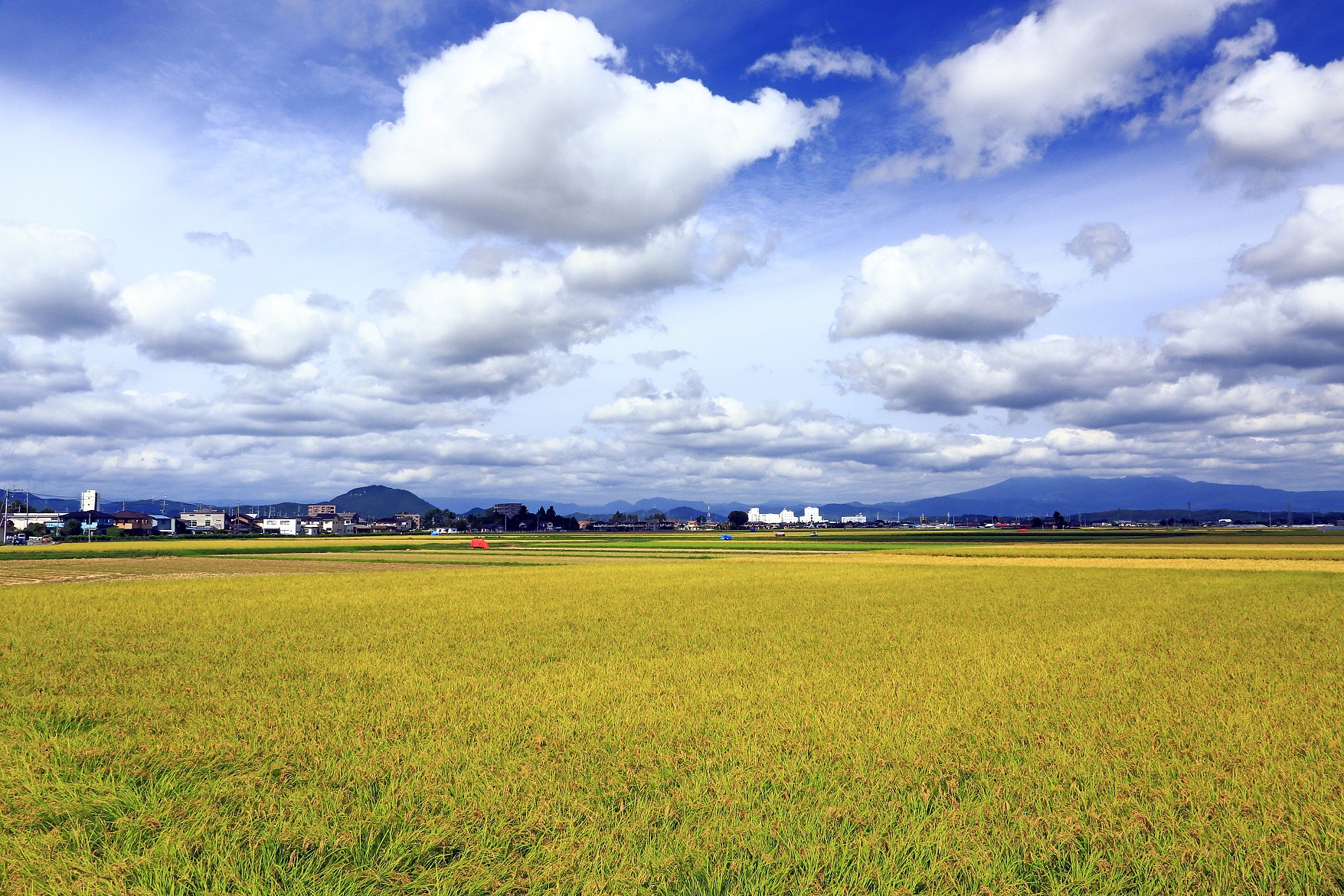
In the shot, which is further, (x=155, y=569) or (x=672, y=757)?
(x=155, y=569)

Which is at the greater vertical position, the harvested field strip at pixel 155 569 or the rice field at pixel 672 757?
the rice field at pixel 672 757

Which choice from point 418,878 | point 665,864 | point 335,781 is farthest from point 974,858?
point 335,781

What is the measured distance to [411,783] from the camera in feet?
26.2

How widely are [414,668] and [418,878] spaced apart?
31.5 ft

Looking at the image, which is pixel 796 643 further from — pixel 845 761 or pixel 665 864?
pixel 665 864

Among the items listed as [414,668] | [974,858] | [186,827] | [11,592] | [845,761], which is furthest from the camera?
[11,592]

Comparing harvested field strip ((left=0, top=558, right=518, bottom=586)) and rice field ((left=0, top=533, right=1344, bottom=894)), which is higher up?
rice field ((left=0, top=533, right=1344, bottom=894))

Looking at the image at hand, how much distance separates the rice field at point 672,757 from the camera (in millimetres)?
6219

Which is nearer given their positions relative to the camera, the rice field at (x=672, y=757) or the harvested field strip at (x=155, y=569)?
the rice field at (x=672, y=757)

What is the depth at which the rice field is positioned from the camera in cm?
622

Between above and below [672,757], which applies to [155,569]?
below

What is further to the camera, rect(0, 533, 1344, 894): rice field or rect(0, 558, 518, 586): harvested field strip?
rect(0, 558, 518, 586): harvested field strip

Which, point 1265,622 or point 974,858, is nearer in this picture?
point 974,858

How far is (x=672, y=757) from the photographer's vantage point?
894cm
